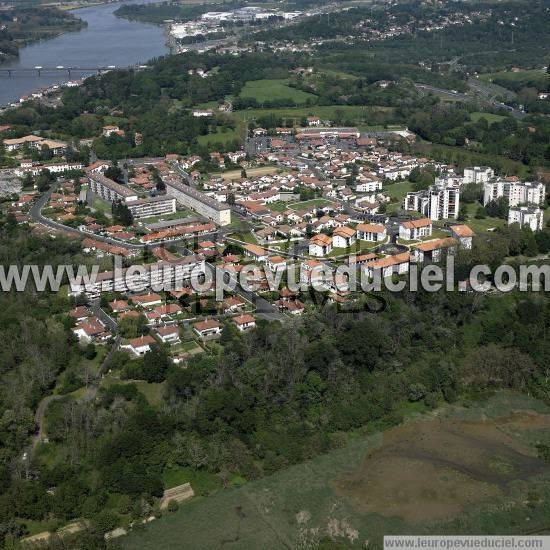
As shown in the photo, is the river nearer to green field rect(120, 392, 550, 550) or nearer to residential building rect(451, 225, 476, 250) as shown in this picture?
residential building rect(451, 225, 476, 250)

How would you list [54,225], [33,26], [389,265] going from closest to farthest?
[389,265] < [54,225] < [33,26]

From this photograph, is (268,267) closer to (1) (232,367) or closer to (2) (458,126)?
(1) (232,367)

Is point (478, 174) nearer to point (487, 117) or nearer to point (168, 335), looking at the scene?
point (487, 117)

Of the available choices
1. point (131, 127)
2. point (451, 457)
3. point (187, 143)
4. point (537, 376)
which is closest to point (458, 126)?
point (187, 143)

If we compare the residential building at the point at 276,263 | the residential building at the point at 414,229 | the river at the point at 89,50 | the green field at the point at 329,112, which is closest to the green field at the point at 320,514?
the residential building at the point at 276,263

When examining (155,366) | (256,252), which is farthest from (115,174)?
(155,366)

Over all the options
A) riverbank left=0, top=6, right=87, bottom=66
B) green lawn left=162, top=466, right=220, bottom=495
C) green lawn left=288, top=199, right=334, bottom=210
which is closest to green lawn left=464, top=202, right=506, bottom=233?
green lawn left=288, top=199, right=334, bottom=210
